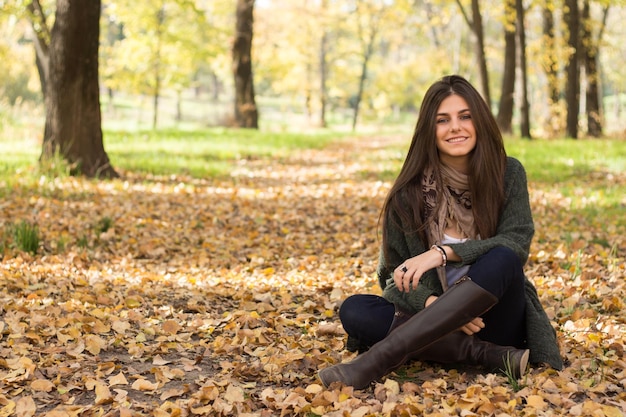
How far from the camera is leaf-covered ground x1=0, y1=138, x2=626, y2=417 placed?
3143 mm

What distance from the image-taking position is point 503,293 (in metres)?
3.21

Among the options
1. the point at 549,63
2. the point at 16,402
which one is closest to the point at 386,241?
the point at 16,402

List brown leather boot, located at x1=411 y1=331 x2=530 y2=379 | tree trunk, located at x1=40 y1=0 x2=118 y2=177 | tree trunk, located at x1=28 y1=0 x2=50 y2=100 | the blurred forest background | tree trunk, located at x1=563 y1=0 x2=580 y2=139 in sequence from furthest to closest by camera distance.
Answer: tree trunk, located at x1=563 y1=0 x2=580 y2=139 → tree trunk, located at x1=28 y1=0 x2=50 y2=100 → the blurred forest background → tree trunk, located at x1=40 y1=0 x2=118 y2=177 → brown leather boot, located at x1=411 y1=331 x2=530 y2=379

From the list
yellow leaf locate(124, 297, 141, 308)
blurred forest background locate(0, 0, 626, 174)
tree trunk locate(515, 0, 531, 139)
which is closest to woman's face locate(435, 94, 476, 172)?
yellow leaf locate(124, 297, 141, 308)

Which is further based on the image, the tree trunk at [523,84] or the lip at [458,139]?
the tree trunk at [523,84]

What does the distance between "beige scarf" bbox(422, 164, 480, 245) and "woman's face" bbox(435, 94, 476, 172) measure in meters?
0.12

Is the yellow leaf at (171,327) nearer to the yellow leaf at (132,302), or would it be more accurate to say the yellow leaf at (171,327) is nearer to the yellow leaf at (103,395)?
the yellow leaf at (132,302)

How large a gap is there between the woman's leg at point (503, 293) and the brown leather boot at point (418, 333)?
0.06 m

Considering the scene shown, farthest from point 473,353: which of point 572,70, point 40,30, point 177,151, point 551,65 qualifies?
point 551,65

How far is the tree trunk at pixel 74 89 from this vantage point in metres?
9.37

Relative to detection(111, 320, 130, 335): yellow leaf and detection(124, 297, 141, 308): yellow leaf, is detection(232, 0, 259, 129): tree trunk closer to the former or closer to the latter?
detection(124, 297, 141, 308): yellow leaf

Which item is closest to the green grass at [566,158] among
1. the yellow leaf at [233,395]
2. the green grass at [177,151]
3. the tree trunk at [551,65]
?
the tree trunk at [551,65]

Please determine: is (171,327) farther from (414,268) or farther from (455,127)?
(455,127)

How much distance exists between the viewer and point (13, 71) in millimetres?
36281
